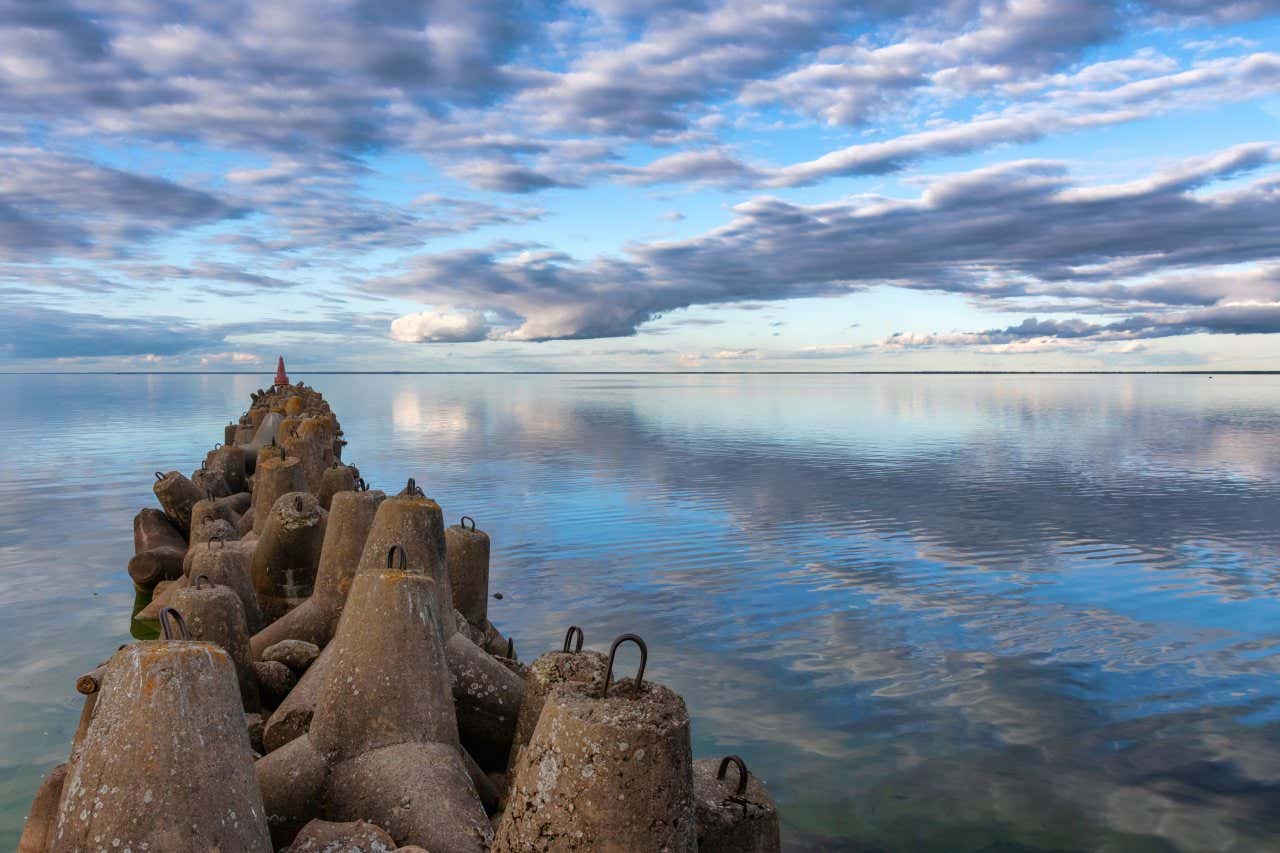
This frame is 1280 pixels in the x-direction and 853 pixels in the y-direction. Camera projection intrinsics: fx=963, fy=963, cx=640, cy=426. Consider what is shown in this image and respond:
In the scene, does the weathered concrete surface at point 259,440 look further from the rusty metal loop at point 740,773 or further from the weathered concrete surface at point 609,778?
the weathered concrete surface at point 609,778

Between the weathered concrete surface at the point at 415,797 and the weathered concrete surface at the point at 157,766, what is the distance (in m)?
1.11

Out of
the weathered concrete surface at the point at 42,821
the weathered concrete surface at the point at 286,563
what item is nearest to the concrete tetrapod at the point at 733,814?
the weathered concrete surface at the point at 42,821

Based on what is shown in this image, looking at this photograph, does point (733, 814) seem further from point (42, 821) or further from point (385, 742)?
point (42, 821)

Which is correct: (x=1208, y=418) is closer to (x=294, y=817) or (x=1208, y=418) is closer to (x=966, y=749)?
(x=966, y=749)

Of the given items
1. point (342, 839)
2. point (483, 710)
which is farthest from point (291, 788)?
point (483, 710)

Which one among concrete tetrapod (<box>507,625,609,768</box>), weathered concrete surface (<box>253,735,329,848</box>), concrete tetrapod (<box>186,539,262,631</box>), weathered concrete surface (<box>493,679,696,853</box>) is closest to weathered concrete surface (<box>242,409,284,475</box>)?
concrete tetrapod (<box>186,539,262,631</box>)

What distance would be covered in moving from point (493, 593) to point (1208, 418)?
57486mm

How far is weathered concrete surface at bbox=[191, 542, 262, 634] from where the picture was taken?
9.62 metres

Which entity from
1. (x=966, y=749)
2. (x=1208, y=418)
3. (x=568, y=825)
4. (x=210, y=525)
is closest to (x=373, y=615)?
(x=568, y=825)

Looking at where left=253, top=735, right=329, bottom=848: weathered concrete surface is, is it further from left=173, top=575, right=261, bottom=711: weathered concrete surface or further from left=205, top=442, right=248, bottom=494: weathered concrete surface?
left=205, top=442, right=248, bottom=494: weathered concrete surface

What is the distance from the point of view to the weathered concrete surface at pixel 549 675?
588 centimetres

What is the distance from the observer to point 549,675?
19.4 feet

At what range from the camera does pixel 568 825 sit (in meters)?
3.96

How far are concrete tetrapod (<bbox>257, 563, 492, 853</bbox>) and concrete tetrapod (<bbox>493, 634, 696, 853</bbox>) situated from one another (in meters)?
1.27
